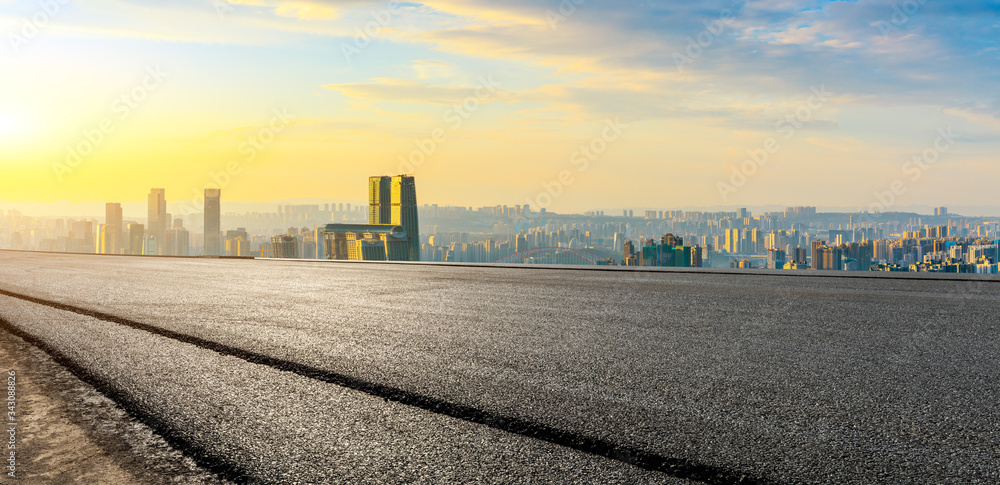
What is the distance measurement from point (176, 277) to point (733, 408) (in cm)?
1617

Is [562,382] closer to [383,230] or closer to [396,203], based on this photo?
[383,230]

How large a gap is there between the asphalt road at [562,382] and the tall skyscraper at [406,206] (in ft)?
157

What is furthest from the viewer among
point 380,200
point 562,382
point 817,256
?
point 380,200

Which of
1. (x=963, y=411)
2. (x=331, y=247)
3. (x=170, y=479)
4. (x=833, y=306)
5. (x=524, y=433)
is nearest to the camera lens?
(x=170, y=479)

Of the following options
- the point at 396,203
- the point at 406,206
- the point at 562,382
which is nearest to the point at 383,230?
the point at 396,203

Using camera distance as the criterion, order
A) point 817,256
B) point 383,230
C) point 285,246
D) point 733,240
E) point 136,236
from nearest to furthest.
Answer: point 817,256 → point 285,246 → point 383,230 → point 733,240 → point 136,236

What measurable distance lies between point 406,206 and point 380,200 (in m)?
2.63

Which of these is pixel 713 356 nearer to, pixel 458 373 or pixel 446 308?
pixel 458 373

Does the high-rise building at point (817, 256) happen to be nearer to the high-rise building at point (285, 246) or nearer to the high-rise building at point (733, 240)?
the high-rise building at point (733, 240)

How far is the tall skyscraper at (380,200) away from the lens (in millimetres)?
58344

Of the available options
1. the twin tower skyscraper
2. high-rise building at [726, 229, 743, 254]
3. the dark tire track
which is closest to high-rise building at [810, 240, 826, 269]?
high-rise building at [726, 229, 743, 254]

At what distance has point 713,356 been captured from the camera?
597 cm

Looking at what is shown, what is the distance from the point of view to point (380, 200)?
198ft

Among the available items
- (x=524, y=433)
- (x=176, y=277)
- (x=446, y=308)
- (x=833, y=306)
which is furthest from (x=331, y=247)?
(x=524, y=433)
